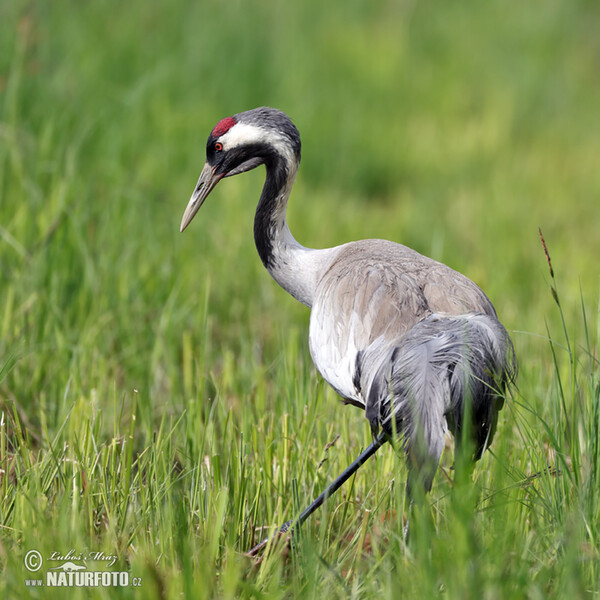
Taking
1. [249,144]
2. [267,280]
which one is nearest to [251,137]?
[249,144]

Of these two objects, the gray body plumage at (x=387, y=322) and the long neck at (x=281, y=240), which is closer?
the gray body plumage at (x=387, y=322)

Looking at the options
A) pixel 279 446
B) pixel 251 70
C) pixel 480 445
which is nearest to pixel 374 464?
pixel 279 446

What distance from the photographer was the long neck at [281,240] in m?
3.05

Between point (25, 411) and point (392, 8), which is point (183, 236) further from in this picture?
point (392, 8)

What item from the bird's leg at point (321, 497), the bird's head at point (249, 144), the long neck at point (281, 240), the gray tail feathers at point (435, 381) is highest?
the bird's head at point (249, 144)

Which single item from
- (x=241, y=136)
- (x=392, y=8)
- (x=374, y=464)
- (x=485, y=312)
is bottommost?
(x=374, y=464)

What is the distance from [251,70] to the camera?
674 cm

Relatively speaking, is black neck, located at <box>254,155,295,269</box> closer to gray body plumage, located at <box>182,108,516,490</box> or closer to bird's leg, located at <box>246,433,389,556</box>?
gray body plumage, located at <box>182,108,516,490</box>

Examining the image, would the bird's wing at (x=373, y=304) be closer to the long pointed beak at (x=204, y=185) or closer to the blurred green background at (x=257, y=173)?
the long pointed beak at (x=204, y=185)

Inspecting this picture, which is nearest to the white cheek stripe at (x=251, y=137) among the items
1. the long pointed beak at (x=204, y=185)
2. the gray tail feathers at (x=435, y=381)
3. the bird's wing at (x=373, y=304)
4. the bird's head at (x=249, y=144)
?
the bird's head at (x=249, y=144)

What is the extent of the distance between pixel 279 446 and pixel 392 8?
7.68 m

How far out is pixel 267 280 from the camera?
190 inches

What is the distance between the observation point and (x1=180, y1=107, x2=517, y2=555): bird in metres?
2.18

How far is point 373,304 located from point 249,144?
0.90 meters
